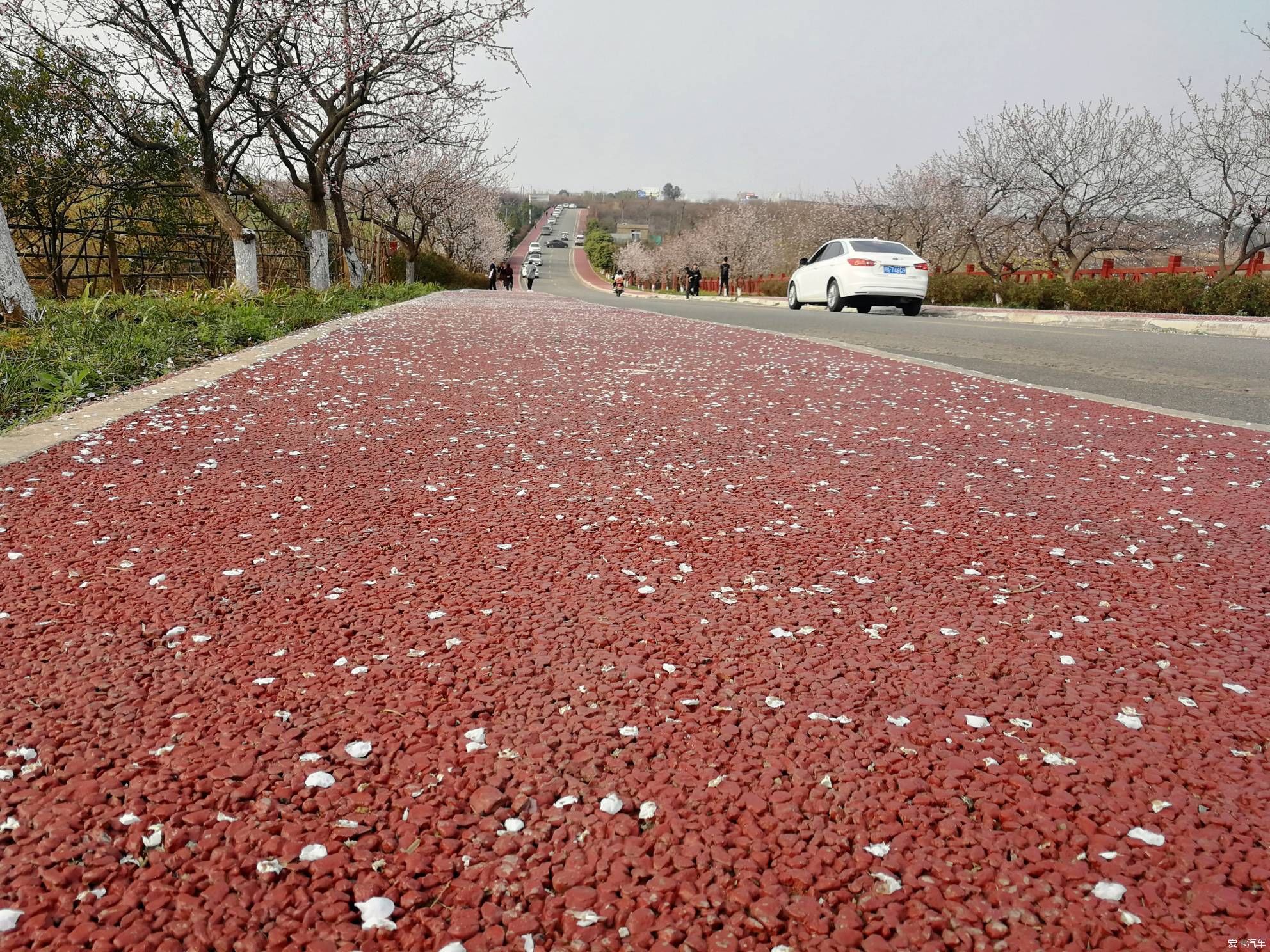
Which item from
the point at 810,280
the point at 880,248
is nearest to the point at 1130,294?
the point at 880,248

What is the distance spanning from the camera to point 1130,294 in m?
19.5

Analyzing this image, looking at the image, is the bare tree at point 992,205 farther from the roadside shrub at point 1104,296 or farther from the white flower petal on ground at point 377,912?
the white flower petal on ground at point 377,912

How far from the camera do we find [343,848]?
128 centimetres

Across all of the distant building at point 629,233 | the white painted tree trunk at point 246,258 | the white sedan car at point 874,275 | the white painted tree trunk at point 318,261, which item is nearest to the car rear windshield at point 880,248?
the white sedan car at point 874,275

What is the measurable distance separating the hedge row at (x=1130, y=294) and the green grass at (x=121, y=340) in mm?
17771

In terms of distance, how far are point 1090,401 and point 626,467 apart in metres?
3.65

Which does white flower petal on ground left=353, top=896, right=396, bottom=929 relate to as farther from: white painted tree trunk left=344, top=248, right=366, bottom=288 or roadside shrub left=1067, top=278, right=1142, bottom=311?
roadside shrub left=1067, top=278, right=1142, bottom=311

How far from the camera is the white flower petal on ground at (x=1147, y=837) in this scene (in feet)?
4.26

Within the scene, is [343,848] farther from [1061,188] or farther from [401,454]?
[1061,188]

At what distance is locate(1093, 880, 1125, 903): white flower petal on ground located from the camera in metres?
1.20

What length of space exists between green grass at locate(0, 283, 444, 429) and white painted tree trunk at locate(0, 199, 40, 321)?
184 mm

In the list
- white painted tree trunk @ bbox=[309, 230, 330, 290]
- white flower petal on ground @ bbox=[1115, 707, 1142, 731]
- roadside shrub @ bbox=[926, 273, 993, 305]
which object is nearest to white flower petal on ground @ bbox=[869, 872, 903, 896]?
white flower petal on ground @ bbox=[1115, 707, 1142, 731]

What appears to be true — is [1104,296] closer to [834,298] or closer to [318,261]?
[834,298]

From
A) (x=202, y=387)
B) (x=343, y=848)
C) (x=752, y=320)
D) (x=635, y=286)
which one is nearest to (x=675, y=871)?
(x=343, y=848)
